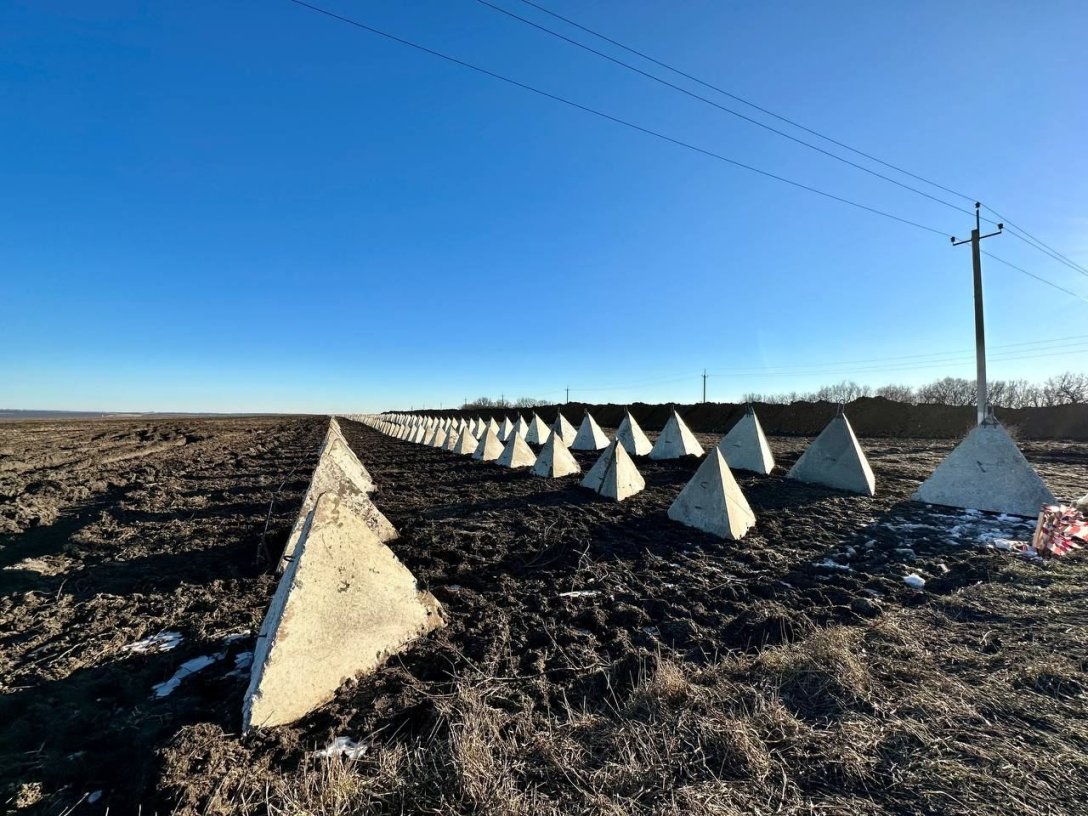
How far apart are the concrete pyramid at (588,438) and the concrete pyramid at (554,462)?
605 centimetres

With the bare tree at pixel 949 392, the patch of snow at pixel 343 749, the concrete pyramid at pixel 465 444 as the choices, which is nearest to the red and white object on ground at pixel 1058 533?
the patch of snow at pixel 343 749

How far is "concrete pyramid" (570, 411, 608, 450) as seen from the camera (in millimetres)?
A: 19312

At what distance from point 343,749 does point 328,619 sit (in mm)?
892

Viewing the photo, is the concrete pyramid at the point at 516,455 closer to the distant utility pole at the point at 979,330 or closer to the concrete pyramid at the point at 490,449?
the concrete pyramid at the point at 490,449

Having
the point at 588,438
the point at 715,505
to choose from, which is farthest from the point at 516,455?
the point at 715,505

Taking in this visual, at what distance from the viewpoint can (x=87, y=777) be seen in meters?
2.38

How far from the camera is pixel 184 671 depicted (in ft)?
11.4

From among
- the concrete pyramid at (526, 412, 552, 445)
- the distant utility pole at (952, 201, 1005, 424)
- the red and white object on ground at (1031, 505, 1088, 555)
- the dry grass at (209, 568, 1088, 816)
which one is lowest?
the dry grass at (209, 568, 1088, 816)

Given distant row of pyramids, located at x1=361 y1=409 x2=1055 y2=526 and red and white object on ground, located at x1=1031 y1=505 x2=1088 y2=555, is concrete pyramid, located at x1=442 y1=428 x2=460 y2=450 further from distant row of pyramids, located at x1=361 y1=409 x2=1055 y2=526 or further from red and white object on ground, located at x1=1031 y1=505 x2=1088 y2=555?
red and white object on ground, located at x1=1031 y1=505 x2=1088 y2=555

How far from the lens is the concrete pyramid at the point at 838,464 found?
10.4 meters

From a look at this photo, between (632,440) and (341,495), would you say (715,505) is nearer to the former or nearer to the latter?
(341,495)

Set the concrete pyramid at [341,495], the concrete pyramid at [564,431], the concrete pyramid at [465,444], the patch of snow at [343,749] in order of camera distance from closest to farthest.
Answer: the patch of snow at [343,749]
the concrete pyramid at [341,495]
the concrete pyramid at [564,431]
the concrete pyramid at [465,444]

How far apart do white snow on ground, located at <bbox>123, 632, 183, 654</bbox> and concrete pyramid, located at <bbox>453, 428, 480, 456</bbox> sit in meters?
14.4

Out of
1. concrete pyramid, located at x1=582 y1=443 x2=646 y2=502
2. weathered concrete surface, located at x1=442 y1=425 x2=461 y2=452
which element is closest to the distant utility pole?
concrete pyramid, located at x1=582 y1=443 x2=646 y2=502
